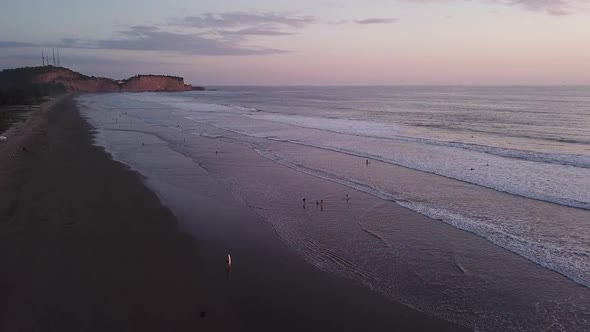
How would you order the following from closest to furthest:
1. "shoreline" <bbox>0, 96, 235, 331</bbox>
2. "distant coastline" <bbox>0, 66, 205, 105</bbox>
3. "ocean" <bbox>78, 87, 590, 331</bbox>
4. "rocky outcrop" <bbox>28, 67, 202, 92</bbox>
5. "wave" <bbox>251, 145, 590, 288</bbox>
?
"shoreline" <bbox>0, 96, 235, 331</bbox> < "ocean" <bbox>78, 87, 590, 331</bbox> < "wave" <bbox>251, 145, 590, 288</bbox> < "distant coastline" <bbox>0, 66, 205, 105</bbox> < "rocky outcrop" <bbox>28, 67, 202, 92</bbox>

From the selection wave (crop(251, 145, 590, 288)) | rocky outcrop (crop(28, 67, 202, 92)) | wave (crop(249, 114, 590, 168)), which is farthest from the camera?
rocky outcrop (crop(28, 67, 202, 92))

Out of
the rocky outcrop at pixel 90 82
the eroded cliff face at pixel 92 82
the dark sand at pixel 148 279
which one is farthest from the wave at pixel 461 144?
the eroded cliff face at pixel 92 82

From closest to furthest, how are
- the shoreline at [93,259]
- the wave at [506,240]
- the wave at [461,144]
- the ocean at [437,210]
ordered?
the shoreline at [93,259]
the ocean at [437,210]
the wave at [506,240]
the wave at [461,144]

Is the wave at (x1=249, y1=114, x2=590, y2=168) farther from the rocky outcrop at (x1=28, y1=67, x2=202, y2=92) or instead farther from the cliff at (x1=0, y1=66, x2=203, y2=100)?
the rocky outcrop at (x1=28, y1=67, x2=202, y2=92)

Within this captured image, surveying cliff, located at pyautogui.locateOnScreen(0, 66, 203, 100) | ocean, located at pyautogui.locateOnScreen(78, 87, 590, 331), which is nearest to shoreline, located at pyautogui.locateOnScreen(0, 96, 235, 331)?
ocean, located at pyautogui.locateOnScreen(78, 87, 590, 331)

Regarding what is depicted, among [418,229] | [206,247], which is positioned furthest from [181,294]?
[418,229]

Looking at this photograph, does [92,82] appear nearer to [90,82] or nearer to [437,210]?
[90,82]

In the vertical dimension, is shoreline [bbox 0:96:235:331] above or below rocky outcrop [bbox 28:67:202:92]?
below

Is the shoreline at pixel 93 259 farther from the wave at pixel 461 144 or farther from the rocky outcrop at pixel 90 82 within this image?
the rocky outcrop at pixel 90 82
